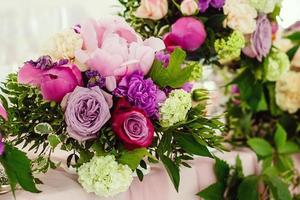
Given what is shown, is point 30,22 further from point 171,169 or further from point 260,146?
point 171,169

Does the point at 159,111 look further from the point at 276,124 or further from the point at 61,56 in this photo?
the point at 276,124

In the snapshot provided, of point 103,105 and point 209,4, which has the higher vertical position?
point 209,4

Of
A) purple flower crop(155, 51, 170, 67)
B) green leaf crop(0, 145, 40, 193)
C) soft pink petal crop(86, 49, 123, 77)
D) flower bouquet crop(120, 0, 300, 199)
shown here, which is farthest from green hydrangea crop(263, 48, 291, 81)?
green leaf crop(0, 145, 40, 193)

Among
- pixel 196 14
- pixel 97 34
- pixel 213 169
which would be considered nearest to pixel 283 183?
pixel 213 169

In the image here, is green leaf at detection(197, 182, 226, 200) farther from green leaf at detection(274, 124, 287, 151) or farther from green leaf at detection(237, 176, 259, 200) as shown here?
green leaf at detection(274, 124, 287, 151)

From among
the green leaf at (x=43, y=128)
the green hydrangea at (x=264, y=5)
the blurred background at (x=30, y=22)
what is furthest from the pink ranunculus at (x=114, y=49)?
the blurred background at (x=30, y=22)

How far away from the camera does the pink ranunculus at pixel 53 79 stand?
0.85 metres

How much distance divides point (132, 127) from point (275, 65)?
1.75 ft

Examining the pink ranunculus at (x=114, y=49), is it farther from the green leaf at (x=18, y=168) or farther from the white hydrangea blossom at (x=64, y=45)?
the green leaf at (x=18, y=168)

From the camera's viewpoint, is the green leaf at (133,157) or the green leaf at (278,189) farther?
the green leaf at (278,189)

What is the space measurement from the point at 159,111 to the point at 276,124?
576 mm

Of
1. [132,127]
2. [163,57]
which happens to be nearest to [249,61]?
[163,57]

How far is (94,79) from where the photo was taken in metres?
0.87

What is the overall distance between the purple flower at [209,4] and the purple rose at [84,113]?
385 mm
